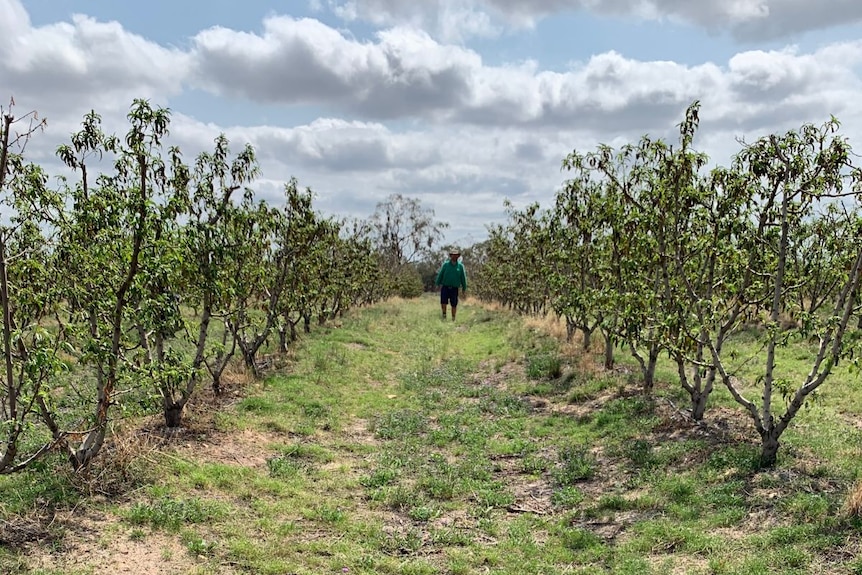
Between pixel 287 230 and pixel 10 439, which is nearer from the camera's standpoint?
pixel 10 439

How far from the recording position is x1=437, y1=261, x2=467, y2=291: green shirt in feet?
72.3

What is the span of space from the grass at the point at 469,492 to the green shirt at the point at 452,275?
11.4 metres

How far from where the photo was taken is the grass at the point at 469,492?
5.04 m

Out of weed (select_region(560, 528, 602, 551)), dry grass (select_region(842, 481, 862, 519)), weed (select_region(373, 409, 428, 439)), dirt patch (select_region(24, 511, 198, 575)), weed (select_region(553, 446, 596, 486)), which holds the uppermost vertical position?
dry grass (select_region(842, 481, 862, 519))

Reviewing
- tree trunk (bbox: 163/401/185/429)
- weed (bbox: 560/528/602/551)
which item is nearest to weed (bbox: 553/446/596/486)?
weed (bbox: 560/528/602/551)

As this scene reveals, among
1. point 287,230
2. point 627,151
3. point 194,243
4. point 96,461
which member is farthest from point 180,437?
point 627,151

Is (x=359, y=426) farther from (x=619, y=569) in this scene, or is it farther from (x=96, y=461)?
(x=619, y=569)

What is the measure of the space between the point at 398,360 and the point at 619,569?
10.7 metres

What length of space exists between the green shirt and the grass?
11368mm

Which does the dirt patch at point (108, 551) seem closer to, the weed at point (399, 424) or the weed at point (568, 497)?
the weed at point (568, 497)

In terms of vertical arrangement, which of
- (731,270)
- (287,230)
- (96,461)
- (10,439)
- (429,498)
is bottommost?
(429,498)

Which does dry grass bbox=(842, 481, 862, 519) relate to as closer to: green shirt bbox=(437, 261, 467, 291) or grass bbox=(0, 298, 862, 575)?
grass bbox=(0, 298, 862, 575)

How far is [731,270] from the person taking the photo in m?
8.13

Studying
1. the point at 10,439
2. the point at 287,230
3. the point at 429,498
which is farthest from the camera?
the point at 287,230
